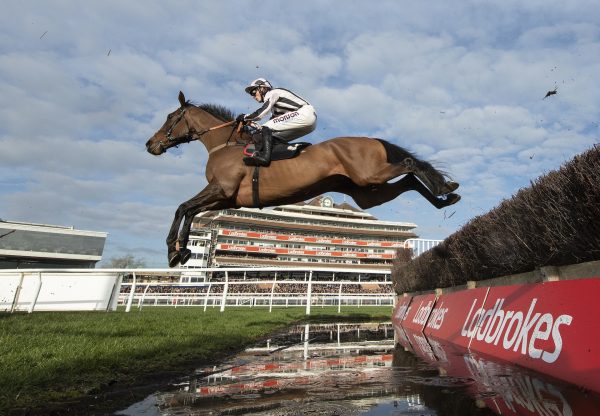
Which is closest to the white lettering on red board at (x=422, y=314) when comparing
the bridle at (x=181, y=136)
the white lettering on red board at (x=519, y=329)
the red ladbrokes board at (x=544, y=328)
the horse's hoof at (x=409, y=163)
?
the red ladbrokes board at (x=544, y=328)

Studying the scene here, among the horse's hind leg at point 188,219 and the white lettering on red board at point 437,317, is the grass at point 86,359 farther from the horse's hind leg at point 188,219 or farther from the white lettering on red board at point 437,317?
the white lettering on red board at point 437,317

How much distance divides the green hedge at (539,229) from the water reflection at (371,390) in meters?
1.41

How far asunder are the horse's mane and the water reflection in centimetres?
394

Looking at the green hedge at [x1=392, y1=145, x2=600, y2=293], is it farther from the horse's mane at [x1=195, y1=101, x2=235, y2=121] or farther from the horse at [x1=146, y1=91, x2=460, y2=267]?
the horse's mane at [x1=195, y1=101, x2=235, y2=121]

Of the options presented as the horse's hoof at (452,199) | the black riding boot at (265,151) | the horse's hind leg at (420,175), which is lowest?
the horse's hoof at (452,199)

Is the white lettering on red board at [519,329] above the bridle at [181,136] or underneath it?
underneath

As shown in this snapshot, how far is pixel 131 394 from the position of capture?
295 cm

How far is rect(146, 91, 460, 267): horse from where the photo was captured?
5.16 metres

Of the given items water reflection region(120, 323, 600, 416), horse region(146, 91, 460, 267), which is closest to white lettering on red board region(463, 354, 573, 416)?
water reflection region(120, 323, 600, 416)

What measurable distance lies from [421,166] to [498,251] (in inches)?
68.7

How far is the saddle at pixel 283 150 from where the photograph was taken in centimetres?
548

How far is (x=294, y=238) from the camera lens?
87.1 metres

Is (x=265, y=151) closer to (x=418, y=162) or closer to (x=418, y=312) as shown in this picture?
(x=418, y=162)

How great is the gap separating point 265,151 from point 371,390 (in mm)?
3502
